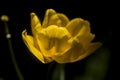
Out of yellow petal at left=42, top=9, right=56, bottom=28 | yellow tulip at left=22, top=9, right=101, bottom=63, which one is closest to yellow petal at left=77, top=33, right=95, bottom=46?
yellow tulip at left=22, top=9, right=101, bottom=63

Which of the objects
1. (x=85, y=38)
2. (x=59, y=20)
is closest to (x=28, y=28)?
(x=59, y=20)

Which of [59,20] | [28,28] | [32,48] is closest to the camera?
[32,48]

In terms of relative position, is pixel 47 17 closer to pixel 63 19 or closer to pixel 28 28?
pixel 63 19

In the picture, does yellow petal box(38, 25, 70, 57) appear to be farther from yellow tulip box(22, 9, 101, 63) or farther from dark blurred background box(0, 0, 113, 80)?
dark blurred background box(0, 0, 113, 80)

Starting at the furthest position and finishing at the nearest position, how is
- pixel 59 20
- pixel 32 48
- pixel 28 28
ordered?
1. pixel 28 28
2. pixel 59 20
3. pixel 32 48

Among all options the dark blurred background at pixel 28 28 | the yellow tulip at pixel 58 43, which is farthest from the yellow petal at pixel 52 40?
the dark blurred background at pixel 28 28
